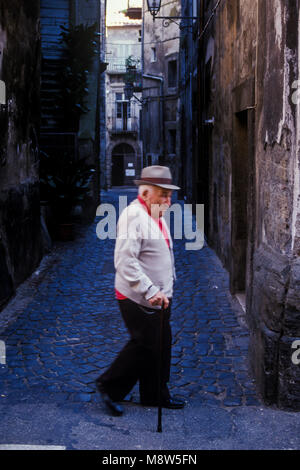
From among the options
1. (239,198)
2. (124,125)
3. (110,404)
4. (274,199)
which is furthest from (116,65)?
(110,404)

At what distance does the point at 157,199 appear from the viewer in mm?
3867

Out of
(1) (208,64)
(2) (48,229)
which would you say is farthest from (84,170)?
(1) (208,64)

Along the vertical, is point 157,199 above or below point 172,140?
below

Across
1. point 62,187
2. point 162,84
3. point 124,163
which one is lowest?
point 62,187

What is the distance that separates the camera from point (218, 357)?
204 inches

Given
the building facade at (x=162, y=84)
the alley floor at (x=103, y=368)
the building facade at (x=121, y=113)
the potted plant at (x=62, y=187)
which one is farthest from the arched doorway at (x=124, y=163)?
the alley floor at (x=103, y=368)

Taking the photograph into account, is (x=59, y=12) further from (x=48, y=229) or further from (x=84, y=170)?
(x=48, y=229)

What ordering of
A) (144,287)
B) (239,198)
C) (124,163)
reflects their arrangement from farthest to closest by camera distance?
(124,163) → (239,198) → (144,287)

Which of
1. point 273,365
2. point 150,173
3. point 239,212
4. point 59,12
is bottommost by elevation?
point 273,365

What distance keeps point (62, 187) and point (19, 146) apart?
3.67 meters

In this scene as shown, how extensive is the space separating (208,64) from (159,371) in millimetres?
9046

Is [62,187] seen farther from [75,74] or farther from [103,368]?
[103,368]

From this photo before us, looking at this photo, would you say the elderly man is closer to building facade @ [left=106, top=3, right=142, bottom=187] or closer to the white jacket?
the white jacket

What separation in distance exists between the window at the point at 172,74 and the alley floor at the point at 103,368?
22.1m
